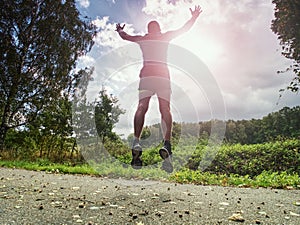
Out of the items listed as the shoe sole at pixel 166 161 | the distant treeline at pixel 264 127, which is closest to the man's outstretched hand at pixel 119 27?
the shoe sole at pixel 166 161

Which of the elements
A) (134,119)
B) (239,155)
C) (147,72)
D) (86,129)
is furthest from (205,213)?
(86,129)

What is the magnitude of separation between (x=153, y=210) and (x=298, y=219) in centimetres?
143

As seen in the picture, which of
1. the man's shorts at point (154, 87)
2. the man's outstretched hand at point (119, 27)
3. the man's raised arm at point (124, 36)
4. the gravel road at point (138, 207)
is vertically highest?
the man's outstretched hand at point (119, 27)

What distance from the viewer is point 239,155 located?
12344 mm

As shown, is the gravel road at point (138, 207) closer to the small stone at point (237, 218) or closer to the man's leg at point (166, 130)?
the small stone at point (237, 218)

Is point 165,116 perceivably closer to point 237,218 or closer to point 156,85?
point 156,85

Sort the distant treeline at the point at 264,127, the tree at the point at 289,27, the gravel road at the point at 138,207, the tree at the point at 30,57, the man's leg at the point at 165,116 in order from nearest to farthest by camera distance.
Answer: the gravel road at the point at 138,207
the man's leg at the point at 165,116
the tree at the point at 289,27
the tree at the point at 30,57
the distant treeline at the point at 264,127

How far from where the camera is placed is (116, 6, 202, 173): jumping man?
360cm

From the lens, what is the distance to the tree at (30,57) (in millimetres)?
13672

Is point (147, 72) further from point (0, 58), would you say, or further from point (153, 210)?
point (0, 58)

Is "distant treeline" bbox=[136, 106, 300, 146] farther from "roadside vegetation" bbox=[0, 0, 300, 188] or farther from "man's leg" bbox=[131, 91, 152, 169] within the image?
"man's leg" bbox=[131, 91, 152, 169]

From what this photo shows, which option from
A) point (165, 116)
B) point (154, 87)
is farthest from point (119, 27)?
point (165, 116)

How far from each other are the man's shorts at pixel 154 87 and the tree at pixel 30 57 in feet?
38.4

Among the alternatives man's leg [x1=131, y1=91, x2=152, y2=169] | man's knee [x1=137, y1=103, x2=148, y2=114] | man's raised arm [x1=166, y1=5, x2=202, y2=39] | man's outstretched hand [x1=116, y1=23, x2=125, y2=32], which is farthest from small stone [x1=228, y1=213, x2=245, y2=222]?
man's outstretched hand [x1=116, y1=23, x2=125, y2=32]
